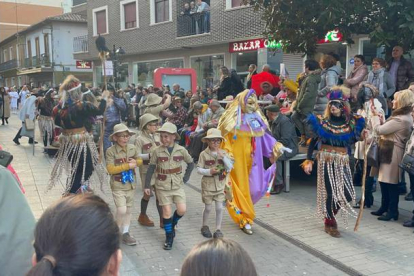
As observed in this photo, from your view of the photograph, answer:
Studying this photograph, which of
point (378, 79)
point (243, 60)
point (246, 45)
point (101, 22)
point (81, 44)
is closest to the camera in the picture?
point (378, 79)

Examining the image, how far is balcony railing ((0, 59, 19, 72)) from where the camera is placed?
47.4 m

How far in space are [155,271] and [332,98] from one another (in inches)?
126

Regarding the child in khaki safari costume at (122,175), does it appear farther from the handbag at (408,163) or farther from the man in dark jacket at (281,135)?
the handbag at (408,163)

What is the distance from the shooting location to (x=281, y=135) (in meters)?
8.06

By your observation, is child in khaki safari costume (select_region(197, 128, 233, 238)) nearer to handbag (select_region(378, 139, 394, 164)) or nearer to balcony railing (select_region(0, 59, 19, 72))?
handbag (select_region(378, 139, 394, 164))

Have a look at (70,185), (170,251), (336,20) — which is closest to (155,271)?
(170,251)

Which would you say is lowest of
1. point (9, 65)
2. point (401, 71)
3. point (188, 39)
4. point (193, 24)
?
point (401, 71)

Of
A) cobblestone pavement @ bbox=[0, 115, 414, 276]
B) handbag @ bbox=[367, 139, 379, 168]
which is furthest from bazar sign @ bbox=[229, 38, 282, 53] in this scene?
handbag @ bbox=[367, 139, 379, 168]

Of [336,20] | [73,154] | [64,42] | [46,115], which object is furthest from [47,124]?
[64,42]

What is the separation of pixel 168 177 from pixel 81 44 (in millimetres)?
30937

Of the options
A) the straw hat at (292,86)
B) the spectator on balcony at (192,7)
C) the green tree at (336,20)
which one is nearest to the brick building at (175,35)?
the spectator on balcony at (192,7)

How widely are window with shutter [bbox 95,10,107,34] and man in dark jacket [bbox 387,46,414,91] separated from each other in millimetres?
21353

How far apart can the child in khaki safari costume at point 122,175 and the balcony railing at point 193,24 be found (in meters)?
15.1

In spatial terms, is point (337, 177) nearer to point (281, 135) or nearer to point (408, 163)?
point (408, 163)
